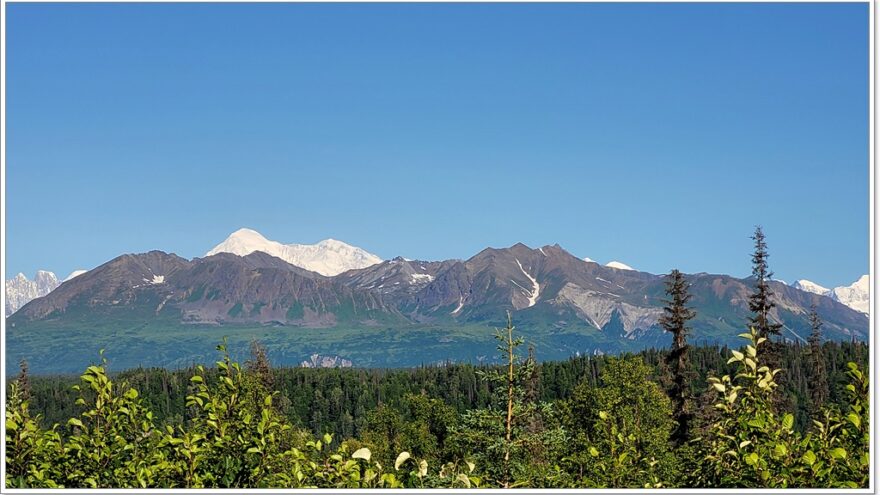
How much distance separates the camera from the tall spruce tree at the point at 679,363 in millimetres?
51156

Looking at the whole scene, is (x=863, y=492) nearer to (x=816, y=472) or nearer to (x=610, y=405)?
(x=816, y=472)

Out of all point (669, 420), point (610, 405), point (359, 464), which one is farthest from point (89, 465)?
point (669, 420)

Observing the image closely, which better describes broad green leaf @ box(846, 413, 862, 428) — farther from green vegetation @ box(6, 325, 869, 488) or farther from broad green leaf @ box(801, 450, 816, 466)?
broad green leaf @ box(801, 450, 816, 466)

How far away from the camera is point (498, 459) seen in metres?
23.6

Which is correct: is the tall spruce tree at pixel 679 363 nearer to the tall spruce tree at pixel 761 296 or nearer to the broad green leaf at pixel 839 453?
the tall spruce tree at pixel 761 296

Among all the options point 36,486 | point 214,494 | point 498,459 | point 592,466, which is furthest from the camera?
point 498,459

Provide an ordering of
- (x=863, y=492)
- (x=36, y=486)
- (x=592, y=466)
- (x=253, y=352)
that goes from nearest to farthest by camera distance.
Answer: (x=863, y=492) < (x=36, y=486) < (x=592, y=466) < (x=253, y=352)

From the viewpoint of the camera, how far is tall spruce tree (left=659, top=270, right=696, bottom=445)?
51156 millimetres

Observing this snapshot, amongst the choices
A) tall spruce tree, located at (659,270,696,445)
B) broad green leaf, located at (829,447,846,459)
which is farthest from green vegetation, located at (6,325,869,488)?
tall spruce tree, located at (659,270,696,445)

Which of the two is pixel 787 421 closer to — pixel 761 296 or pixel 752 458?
pixel 752 458

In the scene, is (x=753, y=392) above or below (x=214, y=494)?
above

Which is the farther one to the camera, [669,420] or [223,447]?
[669,420]

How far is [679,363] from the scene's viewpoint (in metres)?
52.4

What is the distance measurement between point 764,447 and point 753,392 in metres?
0.78
